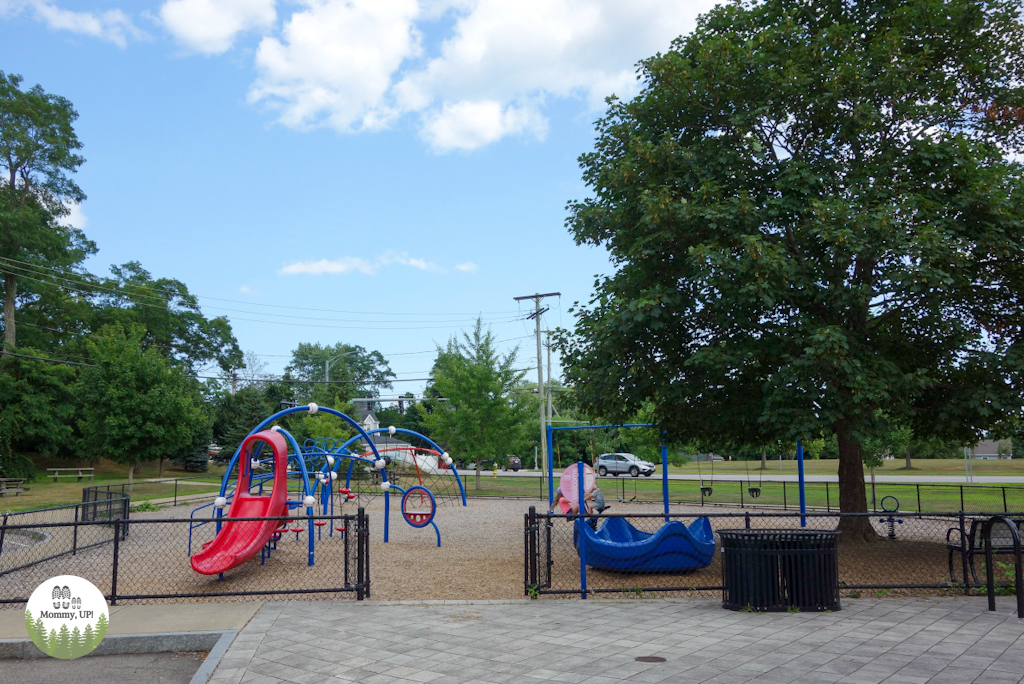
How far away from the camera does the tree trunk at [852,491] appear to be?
47.8 feet

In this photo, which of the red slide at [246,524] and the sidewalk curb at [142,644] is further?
the red slide at [246,524]

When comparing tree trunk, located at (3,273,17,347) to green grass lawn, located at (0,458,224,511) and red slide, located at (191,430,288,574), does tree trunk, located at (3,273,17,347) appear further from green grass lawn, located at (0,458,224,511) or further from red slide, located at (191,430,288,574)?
red slide, located at (191,430,288,574)

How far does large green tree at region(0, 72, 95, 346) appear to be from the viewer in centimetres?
4533

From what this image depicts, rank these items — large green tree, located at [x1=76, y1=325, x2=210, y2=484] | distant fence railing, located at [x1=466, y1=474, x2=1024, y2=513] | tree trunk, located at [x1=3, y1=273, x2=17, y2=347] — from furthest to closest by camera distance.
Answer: tree trunk, located at [x1=3, y1=273, x2=17, y2=347]
large green tree, located at [x1=76, y1=325, x2=210, y2=484]
distant fence railing, located at [x1=466, y1=474, x2=1024, y2=513]

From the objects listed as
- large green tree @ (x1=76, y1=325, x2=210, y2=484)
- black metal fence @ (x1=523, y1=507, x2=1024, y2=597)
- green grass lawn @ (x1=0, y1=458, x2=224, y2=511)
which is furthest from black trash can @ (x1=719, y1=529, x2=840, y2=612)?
large green tree @ (x1=76, y1=325, x2=210, y2=484)

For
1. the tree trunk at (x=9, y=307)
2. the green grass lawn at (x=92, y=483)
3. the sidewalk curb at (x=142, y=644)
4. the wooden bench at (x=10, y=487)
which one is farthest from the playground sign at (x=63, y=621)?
the tree trunk at (x=9, y=307)

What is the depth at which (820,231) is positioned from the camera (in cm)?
1127

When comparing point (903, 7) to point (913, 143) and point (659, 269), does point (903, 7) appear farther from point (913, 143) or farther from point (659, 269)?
point (659, 269)

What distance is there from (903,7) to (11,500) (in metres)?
34.6

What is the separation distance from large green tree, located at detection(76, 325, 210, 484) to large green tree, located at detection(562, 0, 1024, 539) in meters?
24.0


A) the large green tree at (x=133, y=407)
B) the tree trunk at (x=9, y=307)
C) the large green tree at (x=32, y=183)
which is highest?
the large green tree at (x=32, y=183)

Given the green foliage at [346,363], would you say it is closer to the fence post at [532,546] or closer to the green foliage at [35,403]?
the green foliage at [35,403]

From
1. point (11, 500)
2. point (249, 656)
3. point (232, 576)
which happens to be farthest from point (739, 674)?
point (11, 500)

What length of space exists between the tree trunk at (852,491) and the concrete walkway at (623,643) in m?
5.73
